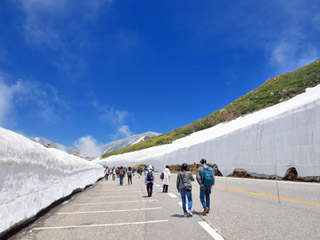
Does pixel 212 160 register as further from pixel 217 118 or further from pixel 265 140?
pixel 217 118

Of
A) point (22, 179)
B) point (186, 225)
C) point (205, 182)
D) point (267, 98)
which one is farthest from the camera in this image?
point (267, 98)

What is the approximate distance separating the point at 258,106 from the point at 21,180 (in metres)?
112

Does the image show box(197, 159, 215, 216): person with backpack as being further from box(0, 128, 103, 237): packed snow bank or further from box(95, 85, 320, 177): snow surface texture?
box(95, 85, 320, 177): snow surface texture

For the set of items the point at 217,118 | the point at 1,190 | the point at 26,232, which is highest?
the point at 217,118

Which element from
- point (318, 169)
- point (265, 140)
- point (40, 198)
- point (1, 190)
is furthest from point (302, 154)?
point (1, 190)

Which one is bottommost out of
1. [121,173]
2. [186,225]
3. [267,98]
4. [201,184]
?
[186,225]

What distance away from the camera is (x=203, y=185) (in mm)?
7465

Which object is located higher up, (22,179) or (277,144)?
(277,144)

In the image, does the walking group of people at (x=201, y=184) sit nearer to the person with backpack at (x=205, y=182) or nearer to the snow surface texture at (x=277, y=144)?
the person with backpack at (x=205, y=182)

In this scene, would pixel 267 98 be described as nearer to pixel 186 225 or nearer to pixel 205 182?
pixel 205 182

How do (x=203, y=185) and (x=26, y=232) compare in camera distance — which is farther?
(x=203, y=185)

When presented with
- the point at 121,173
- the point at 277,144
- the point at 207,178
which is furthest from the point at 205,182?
the point at 277,144

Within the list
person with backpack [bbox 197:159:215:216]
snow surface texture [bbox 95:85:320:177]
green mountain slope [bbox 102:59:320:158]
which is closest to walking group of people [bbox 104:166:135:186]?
snow surface texture [bbox 95:85:320:177]

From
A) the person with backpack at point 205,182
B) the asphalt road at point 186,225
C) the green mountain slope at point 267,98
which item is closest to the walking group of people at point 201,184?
the person with backpack at point 205,182
